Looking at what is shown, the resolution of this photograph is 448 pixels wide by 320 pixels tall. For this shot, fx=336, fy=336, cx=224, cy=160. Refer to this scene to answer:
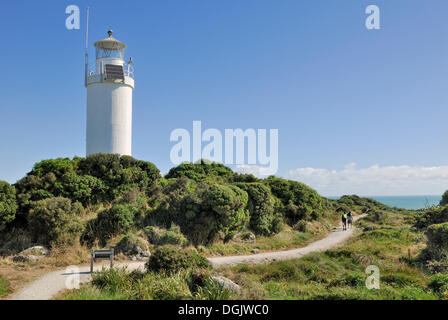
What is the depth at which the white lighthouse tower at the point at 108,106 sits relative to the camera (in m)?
21.7

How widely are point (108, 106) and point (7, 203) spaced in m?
9.87

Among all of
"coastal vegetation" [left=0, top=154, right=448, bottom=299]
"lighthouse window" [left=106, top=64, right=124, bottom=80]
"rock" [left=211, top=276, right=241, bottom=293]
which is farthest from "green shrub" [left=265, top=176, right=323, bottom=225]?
"rock" [left=211, top=276, right=241, bottom=293]

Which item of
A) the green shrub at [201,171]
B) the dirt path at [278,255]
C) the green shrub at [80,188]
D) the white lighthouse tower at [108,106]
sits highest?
the white lighthouse tower at [108,106]

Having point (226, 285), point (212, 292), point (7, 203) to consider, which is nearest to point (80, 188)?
point (7, 203)

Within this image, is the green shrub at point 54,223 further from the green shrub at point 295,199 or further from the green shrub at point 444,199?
the green shrub at point 444,199

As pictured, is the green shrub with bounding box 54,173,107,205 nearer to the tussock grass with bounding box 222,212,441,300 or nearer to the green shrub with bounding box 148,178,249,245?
the green shrub with bounding box 148,178,249,245

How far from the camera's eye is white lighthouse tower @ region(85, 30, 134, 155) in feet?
71.3

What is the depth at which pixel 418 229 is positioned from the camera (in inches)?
798

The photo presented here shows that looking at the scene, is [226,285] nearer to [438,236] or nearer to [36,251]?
[36,251]

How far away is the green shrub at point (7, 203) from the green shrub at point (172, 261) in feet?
25.1

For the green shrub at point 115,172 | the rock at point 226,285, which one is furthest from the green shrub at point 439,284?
the green shrub at point 115,172

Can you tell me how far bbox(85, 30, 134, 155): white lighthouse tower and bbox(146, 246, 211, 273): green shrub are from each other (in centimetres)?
1398

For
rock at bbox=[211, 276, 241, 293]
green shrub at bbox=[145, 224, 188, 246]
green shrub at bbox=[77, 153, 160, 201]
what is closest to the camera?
rock at bbox=[211, 276, 241, 293]
